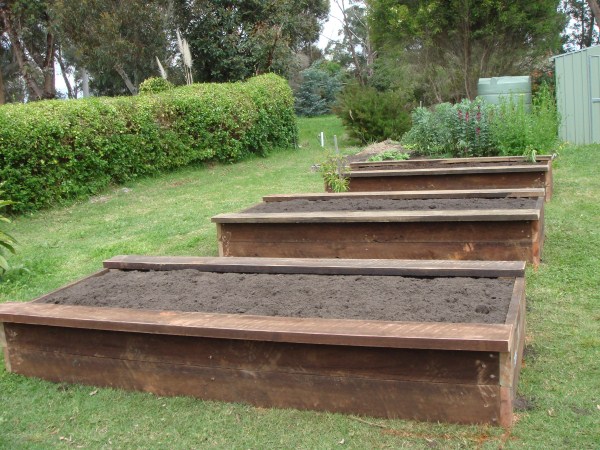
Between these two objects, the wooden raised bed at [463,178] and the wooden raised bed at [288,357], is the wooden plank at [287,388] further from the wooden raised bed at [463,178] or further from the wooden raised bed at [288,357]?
the wooden raised bed at [463,178]

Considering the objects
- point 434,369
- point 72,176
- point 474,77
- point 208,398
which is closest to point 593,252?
point 434,369

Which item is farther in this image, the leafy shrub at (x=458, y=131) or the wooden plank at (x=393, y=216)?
the leafy shrub at (x=458, y=131)

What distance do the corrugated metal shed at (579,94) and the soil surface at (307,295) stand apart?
35.8ft

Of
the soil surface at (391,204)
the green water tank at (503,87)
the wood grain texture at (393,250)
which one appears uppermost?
the green water tank at (503,87)

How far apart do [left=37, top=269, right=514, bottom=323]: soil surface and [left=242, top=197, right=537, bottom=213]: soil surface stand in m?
2.07

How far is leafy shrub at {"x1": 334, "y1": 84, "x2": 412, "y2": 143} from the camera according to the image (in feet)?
52.3

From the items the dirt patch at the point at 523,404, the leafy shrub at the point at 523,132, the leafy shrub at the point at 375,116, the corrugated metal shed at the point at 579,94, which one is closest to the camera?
the dirt patch at the point at 523,404

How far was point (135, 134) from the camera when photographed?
11477 millimetres

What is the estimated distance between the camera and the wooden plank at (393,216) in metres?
4.99

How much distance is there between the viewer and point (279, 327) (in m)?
3.04

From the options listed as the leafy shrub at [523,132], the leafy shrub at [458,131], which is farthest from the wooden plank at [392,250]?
the leafy shrub at [458,131]

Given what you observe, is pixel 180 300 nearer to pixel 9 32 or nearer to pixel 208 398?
pixel 208 398

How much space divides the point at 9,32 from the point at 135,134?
1559cm

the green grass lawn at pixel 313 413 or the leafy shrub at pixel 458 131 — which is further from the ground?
the leafy shrub at pixel 458 131
